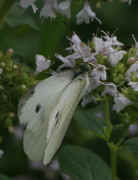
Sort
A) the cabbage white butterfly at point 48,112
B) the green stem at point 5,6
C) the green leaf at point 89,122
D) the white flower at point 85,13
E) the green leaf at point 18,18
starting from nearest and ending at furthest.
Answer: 1. the green stem at point 5,6
2. the cabbage white butterfly at point 48,112
3. the white flower at point 85,13
4. the green leaf at point 18,18
5. the green leaf at point 89,122

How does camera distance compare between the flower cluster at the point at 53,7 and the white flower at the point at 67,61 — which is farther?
the white flower at the point at 67,61

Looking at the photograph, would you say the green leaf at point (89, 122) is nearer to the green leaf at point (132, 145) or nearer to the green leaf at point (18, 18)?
the green leaf at point (132, 145)

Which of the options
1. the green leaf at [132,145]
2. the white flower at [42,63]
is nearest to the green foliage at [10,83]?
the white flower at [42,63]

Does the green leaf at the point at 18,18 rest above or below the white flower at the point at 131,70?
above

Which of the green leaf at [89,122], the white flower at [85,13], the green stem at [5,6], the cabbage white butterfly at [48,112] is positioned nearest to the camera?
the green stem at [5,6]

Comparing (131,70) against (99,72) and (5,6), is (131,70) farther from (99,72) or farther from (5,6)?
(5,6)

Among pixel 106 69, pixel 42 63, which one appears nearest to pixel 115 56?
pixel 106 69

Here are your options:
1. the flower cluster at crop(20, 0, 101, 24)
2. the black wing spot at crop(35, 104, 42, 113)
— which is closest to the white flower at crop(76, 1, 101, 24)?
the flower cluster at crop(20, 0, 101, 24)
